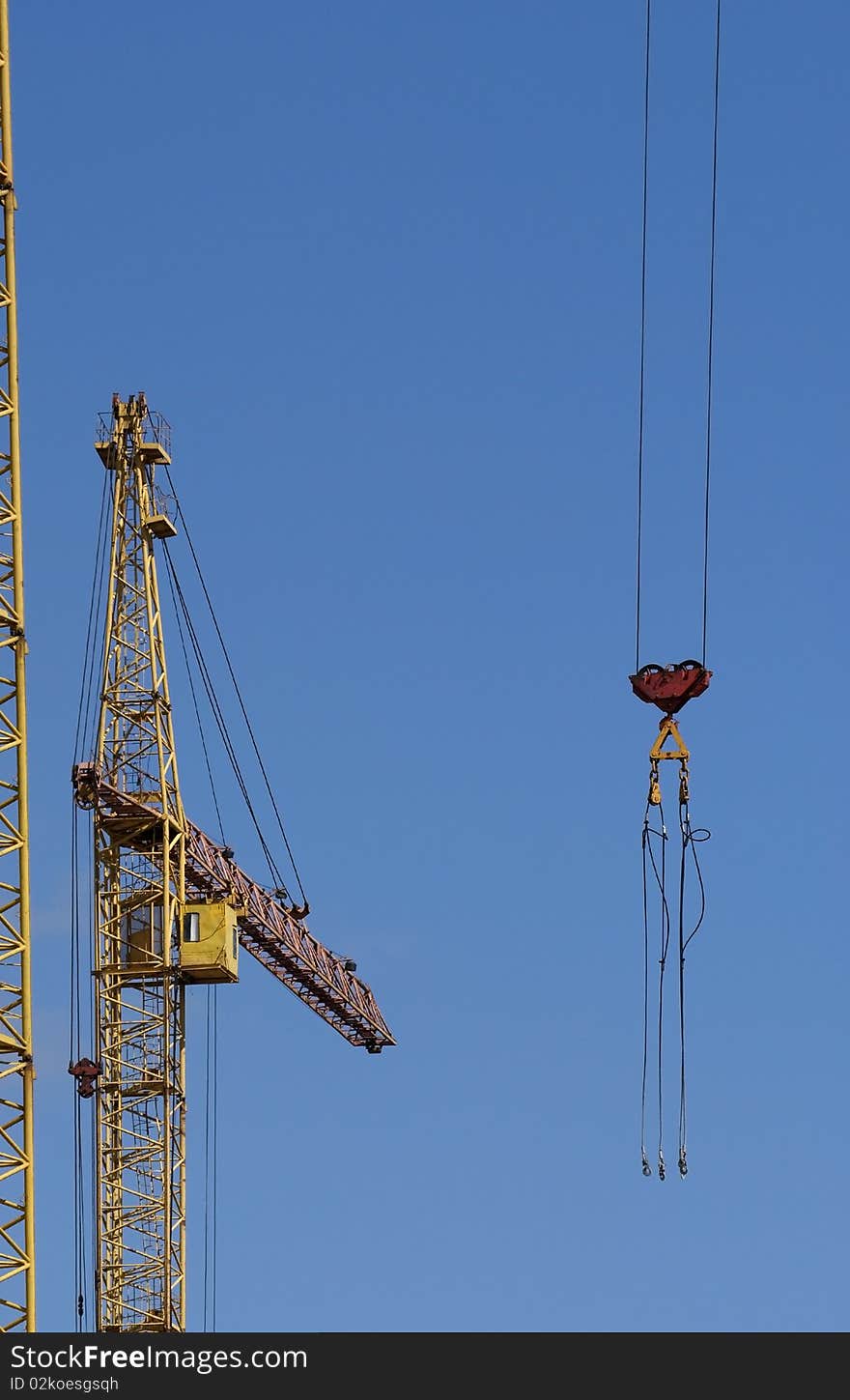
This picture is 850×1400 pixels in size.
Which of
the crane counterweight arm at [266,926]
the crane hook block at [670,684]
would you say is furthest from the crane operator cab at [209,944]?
the crane hook block at [670,684]

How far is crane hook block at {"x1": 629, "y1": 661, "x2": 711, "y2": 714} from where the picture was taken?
69.4 m

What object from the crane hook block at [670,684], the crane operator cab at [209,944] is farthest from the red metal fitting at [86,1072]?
the crane hook block at [670,684]

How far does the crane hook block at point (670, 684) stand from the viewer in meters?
69.4

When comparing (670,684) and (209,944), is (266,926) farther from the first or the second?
(670,684)

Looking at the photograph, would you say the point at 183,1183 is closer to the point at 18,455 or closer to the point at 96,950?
the point at 96,950

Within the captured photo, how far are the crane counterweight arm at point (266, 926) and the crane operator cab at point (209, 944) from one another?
1076mm

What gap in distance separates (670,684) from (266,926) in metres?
50.5

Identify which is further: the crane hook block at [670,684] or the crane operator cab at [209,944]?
the crane operator cab at [209,944]

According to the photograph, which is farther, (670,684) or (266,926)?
(266,926)

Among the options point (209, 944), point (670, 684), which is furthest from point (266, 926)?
point (670, 684)

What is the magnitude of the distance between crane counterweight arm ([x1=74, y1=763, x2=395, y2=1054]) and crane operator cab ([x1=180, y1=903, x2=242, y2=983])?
3.53 ft

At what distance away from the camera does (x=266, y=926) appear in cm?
11862

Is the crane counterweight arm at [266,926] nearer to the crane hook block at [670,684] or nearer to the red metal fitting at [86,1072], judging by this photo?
the red metal fitting at [86,1072]
